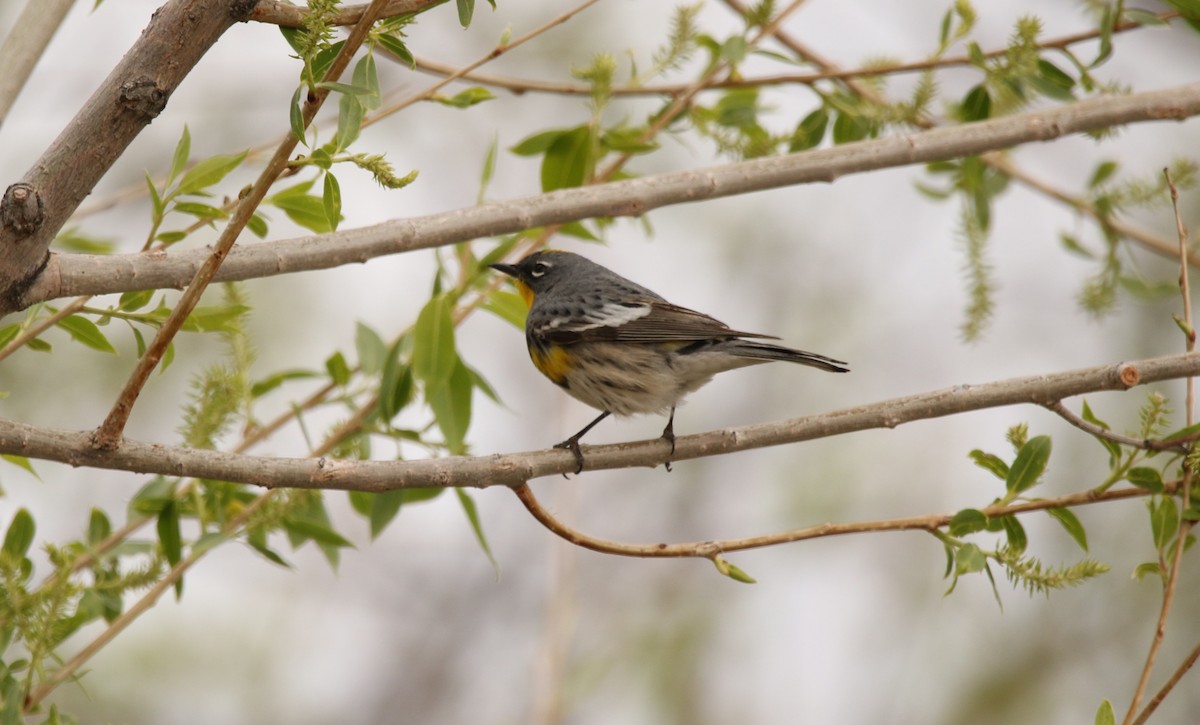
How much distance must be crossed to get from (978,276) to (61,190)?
292 cm

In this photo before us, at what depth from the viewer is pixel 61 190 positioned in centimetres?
191

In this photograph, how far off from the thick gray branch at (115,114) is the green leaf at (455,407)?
132 cm

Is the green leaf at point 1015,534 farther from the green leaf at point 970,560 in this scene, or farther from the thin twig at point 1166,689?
the thin twig at point 1166,689

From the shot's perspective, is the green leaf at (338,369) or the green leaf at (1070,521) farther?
the green leaf at (338,369)

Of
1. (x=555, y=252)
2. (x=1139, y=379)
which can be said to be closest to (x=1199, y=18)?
(x=1139, y=379)

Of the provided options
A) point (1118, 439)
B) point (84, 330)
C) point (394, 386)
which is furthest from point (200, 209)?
point (1118, 439)

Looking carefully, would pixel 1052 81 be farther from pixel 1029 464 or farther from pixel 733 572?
pixel 733 572

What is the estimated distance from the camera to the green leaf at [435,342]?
3020 millimetres

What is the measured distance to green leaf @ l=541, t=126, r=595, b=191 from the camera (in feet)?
11.2

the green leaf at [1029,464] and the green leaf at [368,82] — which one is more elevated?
the green leaf at [368,82]

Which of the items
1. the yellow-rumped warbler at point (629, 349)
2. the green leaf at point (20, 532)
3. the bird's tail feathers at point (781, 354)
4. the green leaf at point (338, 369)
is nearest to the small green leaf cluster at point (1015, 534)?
the bird's tail feathers at point (781, 354)

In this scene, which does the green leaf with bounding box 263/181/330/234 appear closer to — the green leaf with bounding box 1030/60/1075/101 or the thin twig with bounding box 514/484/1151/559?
the thin twig with bounding box 514/484/1151/559

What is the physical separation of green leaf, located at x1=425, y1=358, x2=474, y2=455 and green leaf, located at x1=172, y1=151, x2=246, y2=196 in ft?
2.80

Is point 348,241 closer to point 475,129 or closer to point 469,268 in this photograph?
point 469,268
